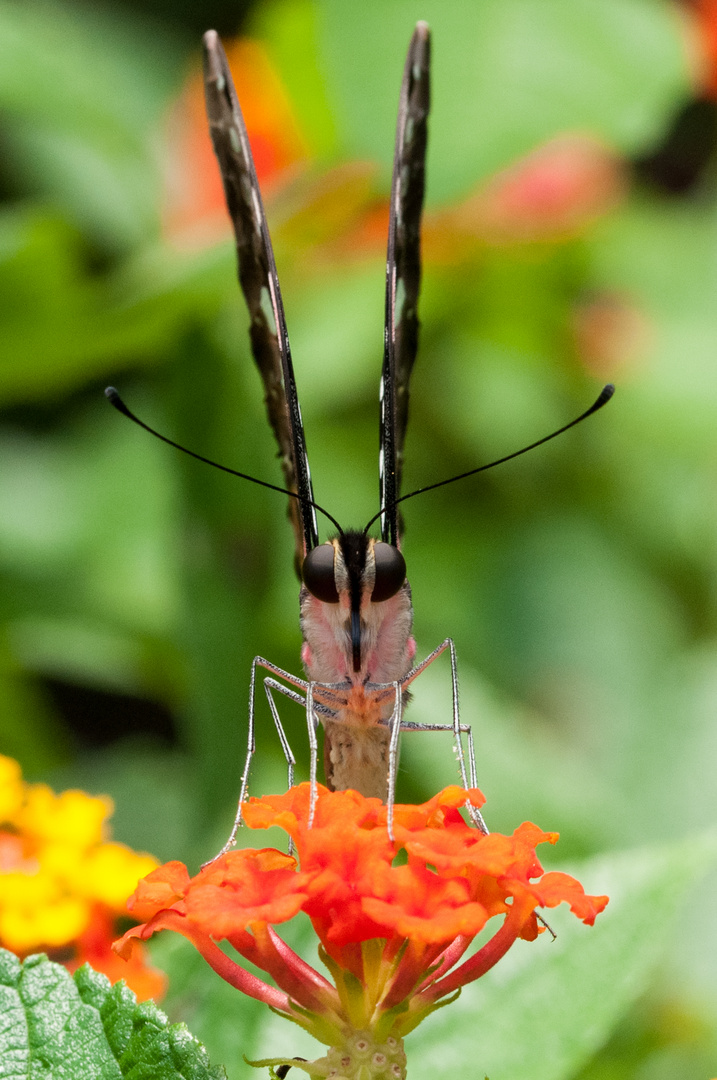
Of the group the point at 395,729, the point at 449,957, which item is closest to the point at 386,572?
the point at 395,729

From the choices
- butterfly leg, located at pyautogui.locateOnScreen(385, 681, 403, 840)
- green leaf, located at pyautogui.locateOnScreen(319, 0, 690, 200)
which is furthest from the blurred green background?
butterfly leg, located at pyautogui.locateOnScreen(385, 681, 403, 840)

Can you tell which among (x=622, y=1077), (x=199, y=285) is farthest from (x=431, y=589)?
(x=622, y=1077)

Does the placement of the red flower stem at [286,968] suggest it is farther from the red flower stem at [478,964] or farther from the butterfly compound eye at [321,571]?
the butterfly compound eye at [321,571]

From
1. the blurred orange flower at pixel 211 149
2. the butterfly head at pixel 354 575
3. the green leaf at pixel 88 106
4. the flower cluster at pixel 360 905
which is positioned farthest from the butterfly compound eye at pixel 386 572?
the blurred orange flower at pixel 211 149

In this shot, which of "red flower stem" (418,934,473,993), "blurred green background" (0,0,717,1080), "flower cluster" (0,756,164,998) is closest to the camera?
"red flower stem" (418,934,473,993)

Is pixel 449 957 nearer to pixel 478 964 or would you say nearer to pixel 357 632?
pixel 478 964

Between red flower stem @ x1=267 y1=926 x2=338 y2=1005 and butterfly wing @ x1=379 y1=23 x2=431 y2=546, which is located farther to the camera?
butterfly wing @ x1=379 y1=23 x2=431 y2=546

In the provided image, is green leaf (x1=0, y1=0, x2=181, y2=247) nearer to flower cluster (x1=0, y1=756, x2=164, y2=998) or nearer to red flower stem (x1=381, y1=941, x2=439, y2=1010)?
flower cluster (x1=0, y1=756, x2=164, y2=998)
